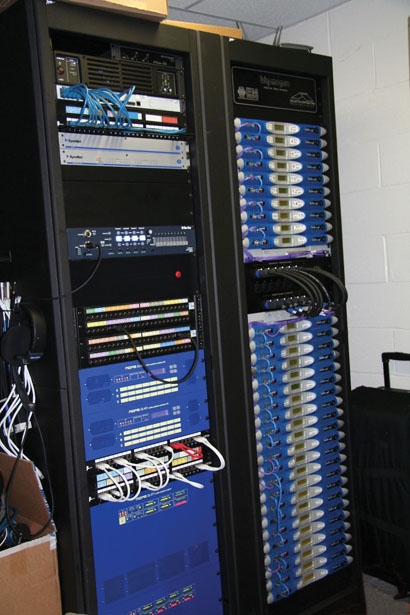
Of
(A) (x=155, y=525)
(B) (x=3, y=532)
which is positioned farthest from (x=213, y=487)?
(B) (x=3, y=532)

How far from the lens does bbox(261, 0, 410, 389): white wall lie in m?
2.65

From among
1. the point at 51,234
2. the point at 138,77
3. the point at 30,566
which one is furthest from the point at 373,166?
the point at 30,566

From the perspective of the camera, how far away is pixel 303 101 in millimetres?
2256

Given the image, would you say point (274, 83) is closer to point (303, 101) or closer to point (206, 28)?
point (303, 101)

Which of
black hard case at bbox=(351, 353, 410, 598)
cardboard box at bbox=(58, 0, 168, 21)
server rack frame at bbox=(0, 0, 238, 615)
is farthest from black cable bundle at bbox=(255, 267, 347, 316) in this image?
cardboard box at bbox=(58, 0, 168, 21)

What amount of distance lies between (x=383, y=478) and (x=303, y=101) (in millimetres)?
1523

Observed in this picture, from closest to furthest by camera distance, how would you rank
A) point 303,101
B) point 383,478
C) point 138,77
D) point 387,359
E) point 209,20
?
point 138,77 < point 303,101 < point 383,478 < point 387,359 < point 209,20

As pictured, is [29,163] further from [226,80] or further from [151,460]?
[151,460]

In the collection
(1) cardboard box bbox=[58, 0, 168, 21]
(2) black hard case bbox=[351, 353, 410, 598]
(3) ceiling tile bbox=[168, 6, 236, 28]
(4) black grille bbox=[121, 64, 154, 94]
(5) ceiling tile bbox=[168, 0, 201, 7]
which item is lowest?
(2) black hard case bbox=[351, 353, 410, 598]

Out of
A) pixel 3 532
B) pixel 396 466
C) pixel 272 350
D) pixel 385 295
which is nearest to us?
pixel 3 532

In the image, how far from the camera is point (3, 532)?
1.76m

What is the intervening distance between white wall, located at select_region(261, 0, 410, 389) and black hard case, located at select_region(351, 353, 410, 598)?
0.30 metres

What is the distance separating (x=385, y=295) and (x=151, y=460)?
149cm

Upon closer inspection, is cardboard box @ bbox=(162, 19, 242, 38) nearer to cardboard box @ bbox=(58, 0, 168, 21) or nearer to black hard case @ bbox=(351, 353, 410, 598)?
cardboard box @ bbox=(58, 0, 168, 21)
